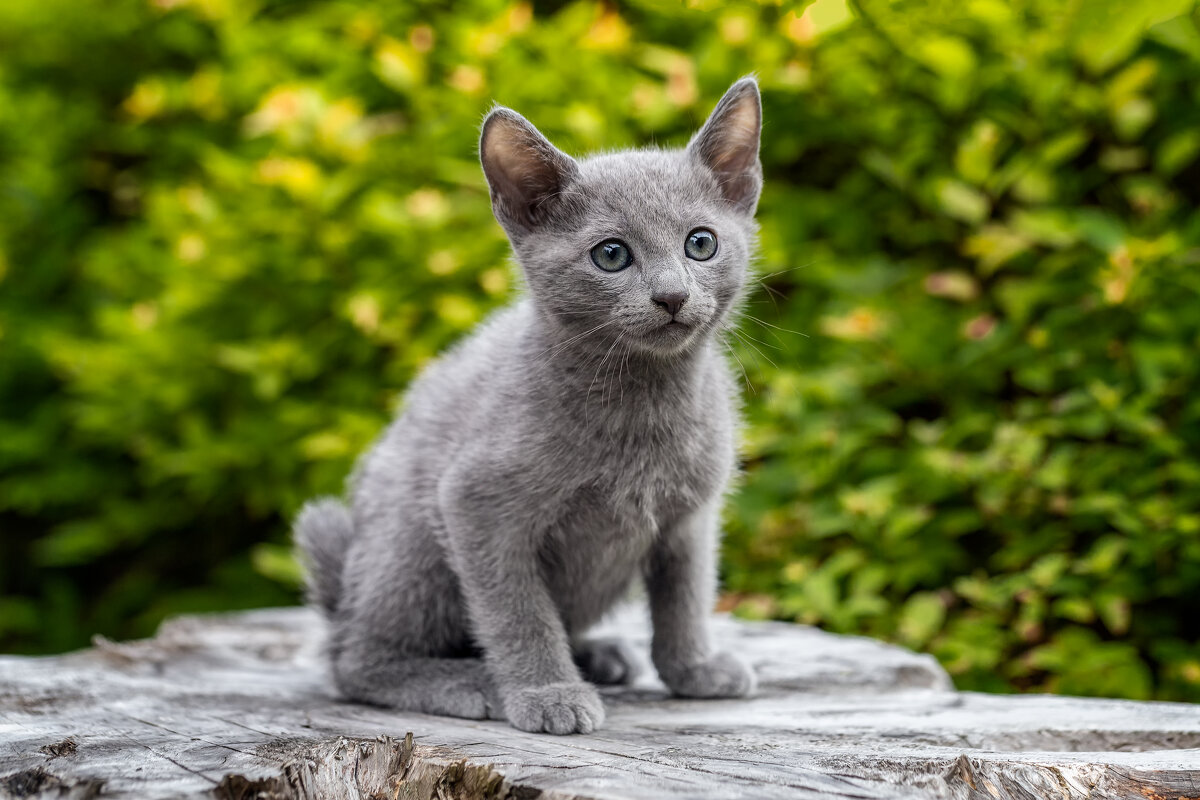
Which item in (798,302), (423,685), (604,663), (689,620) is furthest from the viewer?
(798,302)

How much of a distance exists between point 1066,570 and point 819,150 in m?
1.59

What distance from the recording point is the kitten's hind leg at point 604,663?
2.63 metres

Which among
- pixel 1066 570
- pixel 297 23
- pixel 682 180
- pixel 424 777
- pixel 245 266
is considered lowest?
pixel 424 777

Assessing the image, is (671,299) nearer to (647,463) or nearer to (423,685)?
(647,463)

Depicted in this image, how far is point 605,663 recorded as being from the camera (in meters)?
2.63

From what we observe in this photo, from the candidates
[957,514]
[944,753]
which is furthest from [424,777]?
[957,514]

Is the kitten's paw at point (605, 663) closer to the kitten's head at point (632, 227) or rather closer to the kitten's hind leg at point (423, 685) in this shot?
the kitten's hind leg at point (423, 685)

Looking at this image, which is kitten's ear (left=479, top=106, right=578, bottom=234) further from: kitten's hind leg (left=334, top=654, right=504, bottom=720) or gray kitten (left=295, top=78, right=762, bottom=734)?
kitten's hind leg (left=334, top=654, right=504, bottom=720)

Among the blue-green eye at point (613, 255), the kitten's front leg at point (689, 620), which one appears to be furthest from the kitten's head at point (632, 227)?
the kitten's front leg at point (689, 620)

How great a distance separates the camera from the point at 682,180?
214 centimetres

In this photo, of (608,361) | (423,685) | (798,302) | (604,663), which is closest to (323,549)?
(423,685)

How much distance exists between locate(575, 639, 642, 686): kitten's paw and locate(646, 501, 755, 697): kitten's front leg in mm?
192

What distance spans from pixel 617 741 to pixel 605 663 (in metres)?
0.72

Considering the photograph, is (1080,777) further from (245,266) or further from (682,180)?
(245,266)
